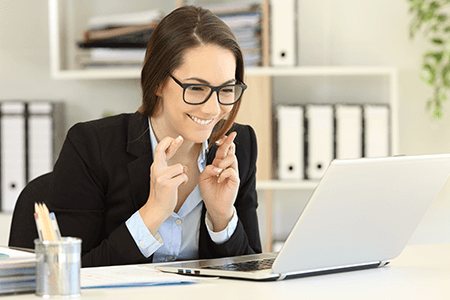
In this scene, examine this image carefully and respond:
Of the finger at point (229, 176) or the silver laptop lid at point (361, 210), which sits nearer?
the silver laptop lid at point (361, 210)

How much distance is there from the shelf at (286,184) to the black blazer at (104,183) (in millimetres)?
1096

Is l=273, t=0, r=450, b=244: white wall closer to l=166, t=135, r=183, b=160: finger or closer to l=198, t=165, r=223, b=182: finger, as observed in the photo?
l=198, t=165, r=223, b=182: finger

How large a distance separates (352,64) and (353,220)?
2.02m

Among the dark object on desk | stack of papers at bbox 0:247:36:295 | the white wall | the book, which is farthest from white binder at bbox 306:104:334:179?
stack of papers at bbox 0:247:36:295

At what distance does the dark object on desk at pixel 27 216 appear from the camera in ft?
4.51

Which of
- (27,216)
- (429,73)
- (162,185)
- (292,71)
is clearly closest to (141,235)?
(162,185)

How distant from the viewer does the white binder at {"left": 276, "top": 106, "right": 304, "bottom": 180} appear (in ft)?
8.42

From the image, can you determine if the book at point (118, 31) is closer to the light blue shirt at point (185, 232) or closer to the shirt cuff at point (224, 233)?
the light blue shirt at point (185, 232)

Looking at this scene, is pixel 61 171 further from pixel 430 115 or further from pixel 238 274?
pixel 430 115

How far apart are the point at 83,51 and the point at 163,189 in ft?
5.62

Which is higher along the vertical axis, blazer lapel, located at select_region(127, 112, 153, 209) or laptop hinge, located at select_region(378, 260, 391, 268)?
blazer lapel, located at select_region(127, 112, 153, 209)

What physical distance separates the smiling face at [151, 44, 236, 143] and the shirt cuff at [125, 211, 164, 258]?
245mm

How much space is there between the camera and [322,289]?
0.90 m

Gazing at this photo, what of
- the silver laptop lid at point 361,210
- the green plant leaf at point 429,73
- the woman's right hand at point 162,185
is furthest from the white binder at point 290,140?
the silver laptop lid at point 361,210
